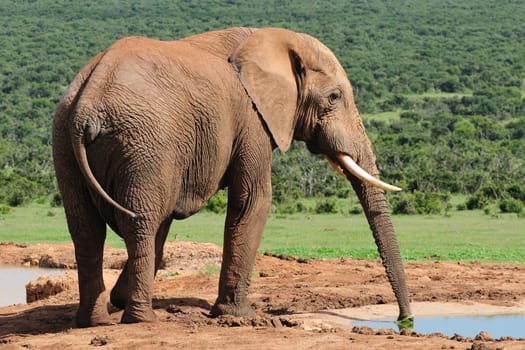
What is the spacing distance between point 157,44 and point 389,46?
289ft

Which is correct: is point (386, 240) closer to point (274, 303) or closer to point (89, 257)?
point (274, 303)

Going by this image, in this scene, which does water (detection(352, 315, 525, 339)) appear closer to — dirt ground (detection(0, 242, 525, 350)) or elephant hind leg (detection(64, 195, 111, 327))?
dirt ground (detection(0, 242, 525, 350))

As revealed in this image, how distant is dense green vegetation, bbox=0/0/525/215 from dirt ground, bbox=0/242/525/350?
10.1 m

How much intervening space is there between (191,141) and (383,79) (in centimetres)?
6600

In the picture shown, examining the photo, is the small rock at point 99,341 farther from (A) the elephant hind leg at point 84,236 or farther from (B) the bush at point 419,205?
(B) the bush at point 419,205

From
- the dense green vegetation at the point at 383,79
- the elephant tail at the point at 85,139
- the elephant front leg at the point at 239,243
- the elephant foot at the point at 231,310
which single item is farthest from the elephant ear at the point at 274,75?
the dense green vegetation at the point at 383,79

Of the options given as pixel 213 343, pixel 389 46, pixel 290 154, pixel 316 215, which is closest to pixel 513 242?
pixel 316 215

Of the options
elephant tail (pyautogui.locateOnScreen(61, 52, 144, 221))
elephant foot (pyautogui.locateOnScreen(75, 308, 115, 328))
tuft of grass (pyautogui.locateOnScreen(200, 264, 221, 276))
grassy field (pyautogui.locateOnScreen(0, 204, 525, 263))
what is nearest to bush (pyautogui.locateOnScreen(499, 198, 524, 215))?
grassy field (pyautogui.locateOnScreen(0, 204, 525, 263))

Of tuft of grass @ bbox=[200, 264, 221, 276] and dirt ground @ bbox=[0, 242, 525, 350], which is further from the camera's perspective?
tuft of grass @ bbox=[200, 264, 221, 276]

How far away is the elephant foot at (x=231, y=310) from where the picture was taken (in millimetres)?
9375

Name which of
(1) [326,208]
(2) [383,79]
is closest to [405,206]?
(1) [326,208]

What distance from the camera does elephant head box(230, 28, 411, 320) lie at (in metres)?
9.30

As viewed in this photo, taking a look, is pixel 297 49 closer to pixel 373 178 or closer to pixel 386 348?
pixel 373 178

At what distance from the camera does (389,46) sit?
95375 millimetres
